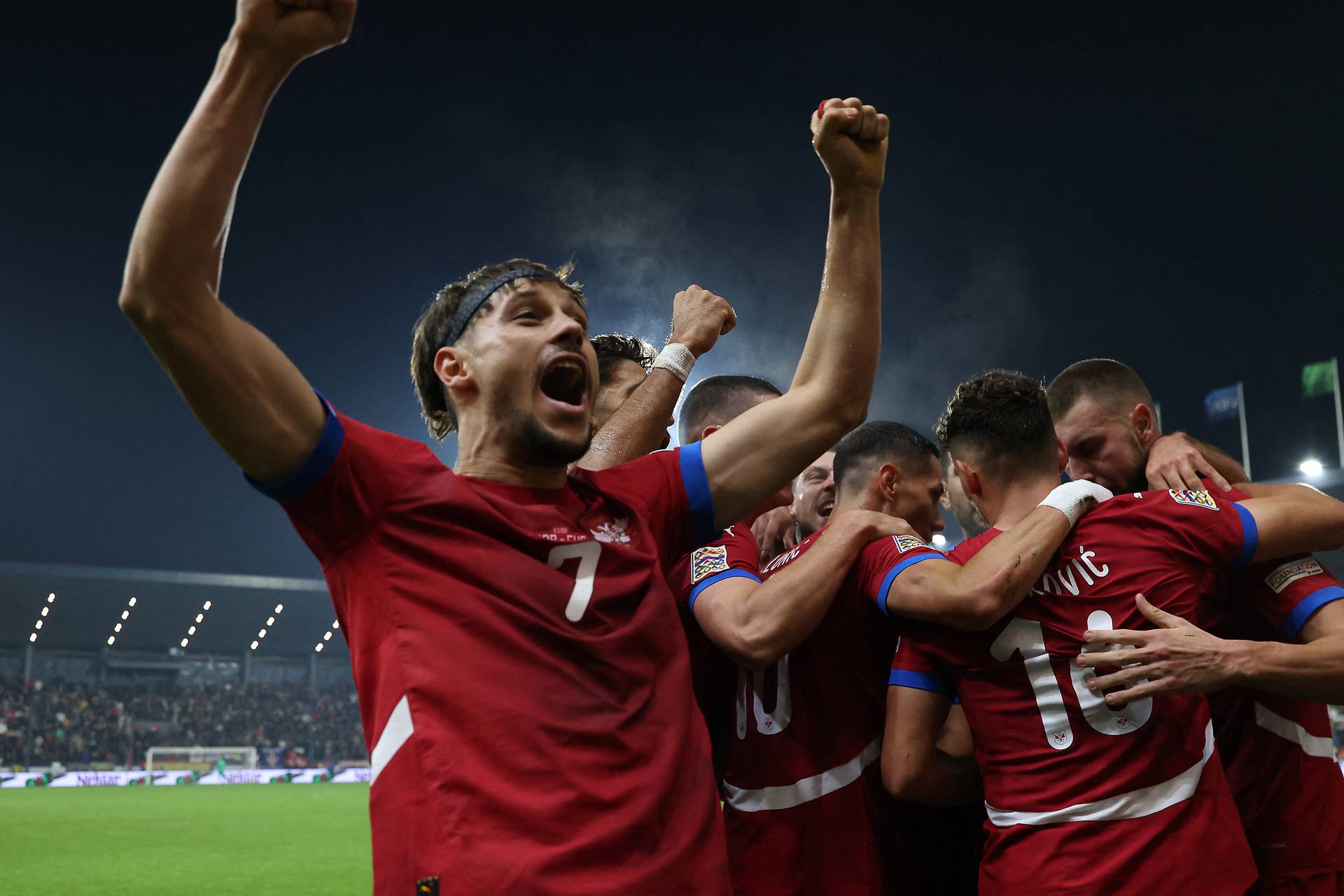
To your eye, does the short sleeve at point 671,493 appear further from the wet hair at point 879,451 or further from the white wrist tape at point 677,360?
the wet hair at point 879,451

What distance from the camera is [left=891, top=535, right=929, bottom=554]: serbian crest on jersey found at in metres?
3.16

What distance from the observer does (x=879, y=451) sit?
3.67 metres

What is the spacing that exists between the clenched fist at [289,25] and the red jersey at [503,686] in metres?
0.74

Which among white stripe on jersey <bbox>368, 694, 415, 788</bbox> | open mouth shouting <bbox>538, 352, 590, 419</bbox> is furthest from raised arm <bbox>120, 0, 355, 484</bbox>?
open mouth shouting <bbox>538, 352, 590, 419</bbox>

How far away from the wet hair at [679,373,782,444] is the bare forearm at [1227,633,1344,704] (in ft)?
6.38

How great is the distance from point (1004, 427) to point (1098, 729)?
93cm

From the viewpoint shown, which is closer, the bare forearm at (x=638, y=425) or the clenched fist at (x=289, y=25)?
the clenched fist at (x=289, y=25)

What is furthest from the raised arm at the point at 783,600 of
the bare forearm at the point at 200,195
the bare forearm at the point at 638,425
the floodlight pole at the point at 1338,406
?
the floodlight pole at the point at 1338,406

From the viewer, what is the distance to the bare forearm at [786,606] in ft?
9.45

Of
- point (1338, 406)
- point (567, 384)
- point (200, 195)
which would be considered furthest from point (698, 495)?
point (1338, 406)

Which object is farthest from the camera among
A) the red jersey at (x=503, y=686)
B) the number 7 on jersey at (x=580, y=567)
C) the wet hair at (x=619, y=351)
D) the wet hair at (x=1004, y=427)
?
the wet hair at (x=619, y=351)

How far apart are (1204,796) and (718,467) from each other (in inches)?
64.2

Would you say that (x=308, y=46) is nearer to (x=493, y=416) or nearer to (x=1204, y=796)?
(x=493, y=416)

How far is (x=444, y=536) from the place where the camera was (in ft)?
7.70
